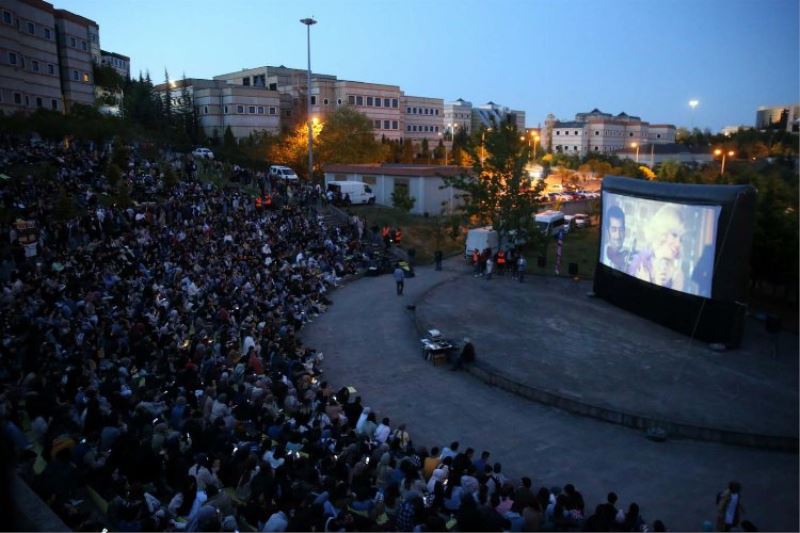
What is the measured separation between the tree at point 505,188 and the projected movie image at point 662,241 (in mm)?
7521

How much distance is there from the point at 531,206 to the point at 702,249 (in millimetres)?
12902

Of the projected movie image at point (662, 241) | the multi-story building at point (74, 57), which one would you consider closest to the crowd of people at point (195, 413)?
the projected movie image at point (662, 241)

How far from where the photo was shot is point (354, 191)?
121ft

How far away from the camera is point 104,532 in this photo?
6.09m

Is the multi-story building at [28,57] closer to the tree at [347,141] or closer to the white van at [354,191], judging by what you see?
the white van at [354,191]

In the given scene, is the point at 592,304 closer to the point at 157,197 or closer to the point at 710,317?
the point at 710,317

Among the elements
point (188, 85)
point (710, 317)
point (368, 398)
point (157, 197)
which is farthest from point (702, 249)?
point (188, 85)

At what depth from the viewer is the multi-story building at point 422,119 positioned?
75562 millimetres

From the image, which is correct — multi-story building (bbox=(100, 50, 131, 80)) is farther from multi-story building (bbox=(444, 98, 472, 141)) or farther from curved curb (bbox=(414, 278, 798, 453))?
curved curb (bbox=(414, 278, 798, 453))

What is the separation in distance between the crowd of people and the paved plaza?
0.77 m

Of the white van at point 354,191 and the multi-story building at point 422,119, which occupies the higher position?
the multi-story building at point 422,119

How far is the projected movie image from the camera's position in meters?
15.2

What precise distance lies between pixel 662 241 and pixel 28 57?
1631 inches

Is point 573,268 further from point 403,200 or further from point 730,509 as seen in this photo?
point 730,509
